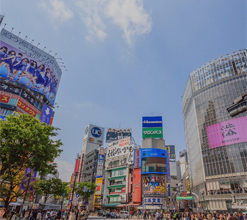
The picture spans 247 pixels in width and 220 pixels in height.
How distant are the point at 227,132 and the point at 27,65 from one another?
5876 cm

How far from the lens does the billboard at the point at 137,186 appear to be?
177 feet

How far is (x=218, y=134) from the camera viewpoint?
5369 centimetres

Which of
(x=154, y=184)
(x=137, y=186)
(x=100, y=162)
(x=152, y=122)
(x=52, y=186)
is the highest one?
(x=152, y=122)

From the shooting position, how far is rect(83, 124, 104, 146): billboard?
94.4 m

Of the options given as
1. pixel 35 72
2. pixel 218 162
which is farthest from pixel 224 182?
pixel 35 72

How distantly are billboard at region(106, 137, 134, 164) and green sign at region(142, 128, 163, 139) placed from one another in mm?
6177

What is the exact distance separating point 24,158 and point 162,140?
54.4 meters

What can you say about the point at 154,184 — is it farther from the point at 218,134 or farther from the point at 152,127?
the point at 218,134

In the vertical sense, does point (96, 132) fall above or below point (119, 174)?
above

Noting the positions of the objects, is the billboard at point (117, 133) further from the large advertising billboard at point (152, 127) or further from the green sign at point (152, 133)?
the green sign at point (152, 133)

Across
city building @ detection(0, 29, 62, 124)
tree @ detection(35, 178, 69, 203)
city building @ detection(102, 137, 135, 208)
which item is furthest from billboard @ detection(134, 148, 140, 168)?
city building @ detection(0, 29, 62, 124)

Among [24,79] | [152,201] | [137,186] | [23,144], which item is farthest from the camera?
[137,186]

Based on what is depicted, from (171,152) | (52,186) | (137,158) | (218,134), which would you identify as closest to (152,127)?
(137,158)

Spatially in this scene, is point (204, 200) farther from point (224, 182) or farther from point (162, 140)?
point (162, 140)
